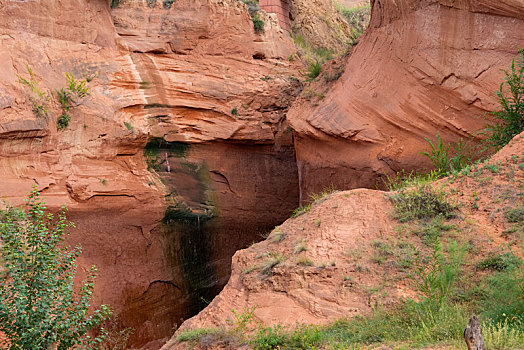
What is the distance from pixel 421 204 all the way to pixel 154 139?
7518 millimetres

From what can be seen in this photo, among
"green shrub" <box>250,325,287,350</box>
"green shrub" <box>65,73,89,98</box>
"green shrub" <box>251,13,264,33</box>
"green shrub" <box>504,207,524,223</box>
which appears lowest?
"green shrub" <box>250,325,287,350</box>

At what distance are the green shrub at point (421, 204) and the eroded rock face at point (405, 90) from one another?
8.11 ft

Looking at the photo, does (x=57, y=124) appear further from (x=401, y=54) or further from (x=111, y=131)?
(x=401, y=54)

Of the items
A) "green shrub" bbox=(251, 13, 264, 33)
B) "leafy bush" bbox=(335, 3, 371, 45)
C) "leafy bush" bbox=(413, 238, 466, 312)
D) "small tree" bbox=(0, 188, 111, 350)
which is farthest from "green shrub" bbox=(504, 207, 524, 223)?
"leafy bush" bbox=(335, 3, 371, 45)

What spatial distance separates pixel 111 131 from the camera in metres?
12.1

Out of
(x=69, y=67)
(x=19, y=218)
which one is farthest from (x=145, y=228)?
(x=19, y=218)

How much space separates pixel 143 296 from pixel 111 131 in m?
3.99

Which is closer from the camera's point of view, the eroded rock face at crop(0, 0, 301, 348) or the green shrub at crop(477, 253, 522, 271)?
the green shrub at crop(477, 253, 522, 271)

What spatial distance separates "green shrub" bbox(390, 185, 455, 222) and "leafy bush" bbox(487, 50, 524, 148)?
2114mm

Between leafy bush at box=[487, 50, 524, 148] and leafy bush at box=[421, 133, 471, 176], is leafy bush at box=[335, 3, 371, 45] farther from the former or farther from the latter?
leafy bush at box=[487, 50, 524, 148]

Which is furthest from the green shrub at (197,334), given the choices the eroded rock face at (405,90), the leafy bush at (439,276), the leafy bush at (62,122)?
the leafy bush at (62,122)

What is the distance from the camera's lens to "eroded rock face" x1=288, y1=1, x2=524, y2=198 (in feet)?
30.6

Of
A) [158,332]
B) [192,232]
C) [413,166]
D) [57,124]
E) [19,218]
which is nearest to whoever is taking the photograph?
[19,218]

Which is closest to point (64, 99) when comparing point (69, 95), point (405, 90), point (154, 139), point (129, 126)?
point (69, 95)
